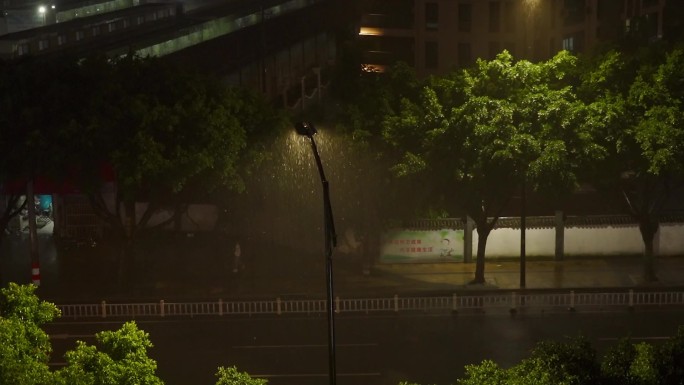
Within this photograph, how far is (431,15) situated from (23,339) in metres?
48.7

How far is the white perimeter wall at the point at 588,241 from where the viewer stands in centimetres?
3409

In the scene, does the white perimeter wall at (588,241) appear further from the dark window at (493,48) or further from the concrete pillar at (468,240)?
the dark window at (493,48)

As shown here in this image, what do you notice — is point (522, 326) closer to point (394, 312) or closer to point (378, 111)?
point (394, 312)

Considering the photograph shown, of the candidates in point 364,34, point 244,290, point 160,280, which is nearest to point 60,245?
point 160,280

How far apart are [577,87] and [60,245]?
2425 centimetres

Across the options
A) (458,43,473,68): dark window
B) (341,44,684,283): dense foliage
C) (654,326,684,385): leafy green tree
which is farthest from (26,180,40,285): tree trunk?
(458,43,473,68): dark window

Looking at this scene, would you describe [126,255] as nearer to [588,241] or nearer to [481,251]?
[481,251]

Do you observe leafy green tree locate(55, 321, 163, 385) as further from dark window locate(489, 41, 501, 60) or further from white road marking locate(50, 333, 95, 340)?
dark window locate(489, 41, 501, 60)

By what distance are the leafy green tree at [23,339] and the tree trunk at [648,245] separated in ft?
77.3

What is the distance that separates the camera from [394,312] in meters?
27.5

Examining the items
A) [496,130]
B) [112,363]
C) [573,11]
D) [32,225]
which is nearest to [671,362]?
[112,363]

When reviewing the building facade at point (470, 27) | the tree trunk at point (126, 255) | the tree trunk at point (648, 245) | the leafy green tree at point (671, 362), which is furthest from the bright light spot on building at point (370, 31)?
the leafy green tree at point (671, 362)

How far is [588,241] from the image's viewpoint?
3431cm

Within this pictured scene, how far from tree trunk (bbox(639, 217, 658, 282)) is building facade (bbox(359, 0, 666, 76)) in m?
27.4
